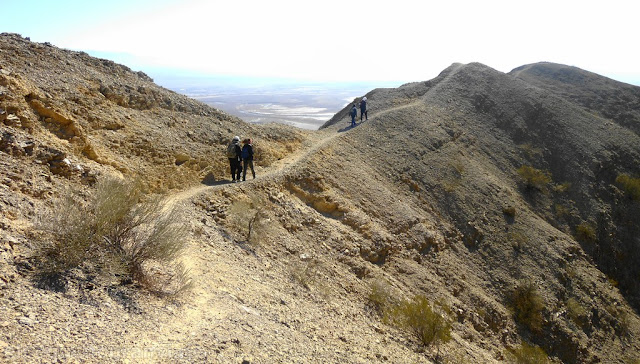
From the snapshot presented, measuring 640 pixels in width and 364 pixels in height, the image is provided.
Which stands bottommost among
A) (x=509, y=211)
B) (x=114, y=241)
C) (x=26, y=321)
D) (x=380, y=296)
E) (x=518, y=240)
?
(x=518, y=240)

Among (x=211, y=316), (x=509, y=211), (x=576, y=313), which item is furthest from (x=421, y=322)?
(x=509, y=211)

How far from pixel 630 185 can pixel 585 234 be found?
7619mm

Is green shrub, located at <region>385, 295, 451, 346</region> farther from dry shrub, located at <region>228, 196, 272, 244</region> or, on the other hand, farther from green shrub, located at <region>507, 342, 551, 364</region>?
green shrub, located at <region>507, 342, 551, 364</region>

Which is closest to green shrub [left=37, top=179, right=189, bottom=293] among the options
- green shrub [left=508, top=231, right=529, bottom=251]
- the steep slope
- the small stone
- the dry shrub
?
the small stone

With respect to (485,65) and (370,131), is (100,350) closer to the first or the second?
(370,131)

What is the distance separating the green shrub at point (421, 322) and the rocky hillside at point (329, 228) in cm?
18

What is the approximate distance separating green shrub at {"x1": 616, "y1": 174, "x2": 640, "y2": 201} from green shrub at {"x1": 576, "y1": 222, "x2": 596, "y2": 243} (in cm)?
630

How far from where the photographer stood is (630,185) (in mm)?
25859

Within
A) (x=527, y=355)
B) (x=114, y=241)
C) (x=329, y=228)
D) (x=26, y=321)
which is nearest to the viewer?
(x=26, y=321)

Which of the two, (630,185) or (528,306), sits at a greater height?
(630,185)

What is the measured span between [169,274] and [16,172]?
403cm

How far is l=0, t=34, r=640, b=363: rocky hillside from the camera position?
18.6 feet

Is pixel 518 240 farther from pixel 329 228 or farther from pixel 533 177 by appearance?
pixel 329 228

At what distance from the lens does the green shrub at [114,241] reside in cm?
575
